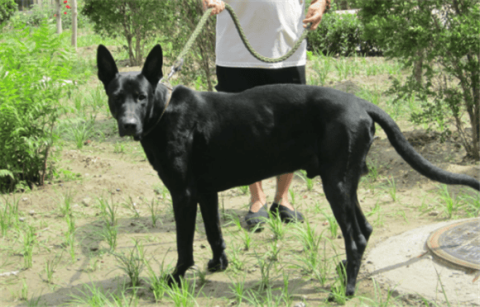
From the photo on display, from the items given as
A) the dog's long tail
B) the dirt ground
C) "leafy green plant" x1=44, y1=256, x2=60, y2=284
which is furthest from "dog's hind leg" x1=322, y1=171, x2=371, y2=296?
"leafy green plant" x1=44, y1=256, x2=60, y2=284

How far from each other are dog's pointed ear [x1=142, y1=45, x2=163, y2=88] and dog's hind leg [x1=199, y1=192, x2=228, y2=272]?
3.02 ft

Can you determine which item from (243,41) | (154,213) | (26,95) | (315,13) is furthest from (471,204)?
(26,95)

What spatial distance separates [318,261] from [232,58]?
184 cm

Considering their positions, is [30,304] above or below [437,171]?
below

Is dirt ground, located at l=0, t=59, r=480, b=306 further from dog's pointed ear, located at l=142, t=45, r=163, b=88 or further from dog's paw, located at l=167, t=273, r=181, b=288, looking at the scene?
dog's pointed ear, located at l=142, t=45, r=163, b=88

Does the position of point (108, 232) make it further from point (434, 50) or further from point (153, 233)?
point (434, 50)

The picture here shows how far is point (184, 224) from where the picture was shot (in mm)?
3027

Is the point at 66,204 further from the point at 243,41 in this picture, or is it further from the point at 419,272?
the point at 419,272

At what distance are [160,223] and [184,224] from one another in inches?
59.9

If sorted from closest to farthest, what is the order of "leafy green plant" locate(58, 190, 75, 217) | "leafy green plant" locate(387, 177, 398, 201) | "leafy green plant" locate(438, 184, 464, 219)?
"leafy green plant" locate(438, 184, 464, 219) → "leafy green plant" locate(58, 190, 75, 217) → "leafy green plant" locate(387, 177, 398, 201)

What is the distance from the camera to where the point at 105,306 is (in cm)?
298

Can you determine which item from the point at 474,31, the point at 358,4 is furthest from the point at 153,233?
the point at 358,4

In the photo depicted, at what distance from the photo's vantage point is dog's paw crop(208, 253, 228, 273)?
347 centimetres

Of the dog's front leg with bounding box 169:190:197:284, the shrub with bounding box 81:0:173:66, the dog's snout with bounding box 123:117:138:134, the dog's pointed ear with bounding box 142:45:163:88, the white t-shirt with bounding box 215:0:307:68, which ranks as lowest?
the dog's front leg with bounding box 169:190:197:284
